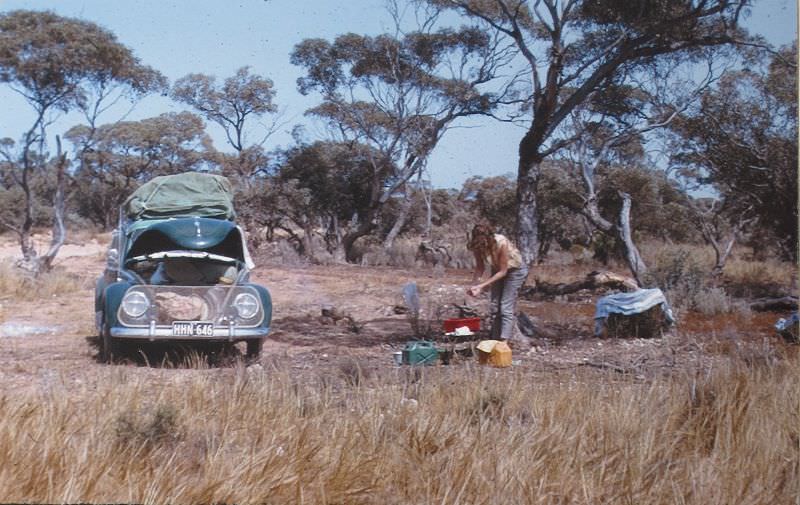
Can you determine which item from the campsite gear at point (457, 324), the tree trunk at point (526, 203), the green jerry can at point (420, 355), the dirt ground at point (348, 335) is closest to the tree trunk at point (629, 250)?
the dirt ground at point (348, 335)

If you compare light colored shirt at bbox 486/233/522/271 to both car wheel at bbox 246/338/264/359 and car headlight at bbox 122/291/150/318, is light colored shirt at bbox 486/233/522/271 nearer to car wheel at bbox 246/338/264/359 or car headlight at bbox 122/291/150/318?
car wheel at bbox 246/338/264/359

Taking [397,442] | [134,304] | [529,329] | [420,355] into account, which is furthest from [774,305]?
[397,442]

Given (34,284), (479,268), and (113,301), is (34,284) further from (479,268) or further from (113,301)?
(479,268)

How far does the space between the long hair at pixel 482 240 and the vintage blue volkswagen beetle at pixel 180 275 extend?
1.98m

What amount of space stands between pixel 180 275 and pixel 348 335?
2.63 meters

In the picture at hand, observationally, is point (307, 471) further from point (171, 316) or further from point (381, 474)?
point (171, 316)

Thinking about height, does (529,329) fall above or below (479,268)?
below

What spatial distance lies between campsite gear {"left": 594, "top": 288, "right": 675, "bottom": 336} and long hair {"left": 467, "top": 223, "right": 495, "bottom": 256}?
2.39 meters

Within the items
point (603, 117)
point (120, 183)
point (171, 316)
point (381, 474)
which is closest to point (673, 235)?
A: point (603, 117)

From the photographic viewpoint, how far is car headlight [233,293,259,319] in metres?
7.01

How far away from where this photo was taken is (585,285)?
1625 centimetres

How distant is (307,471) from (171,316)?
332 cm

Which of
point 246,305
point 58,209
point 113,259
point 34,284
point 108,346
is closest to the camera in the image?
point 108,346

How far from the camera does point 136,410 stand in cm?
419
